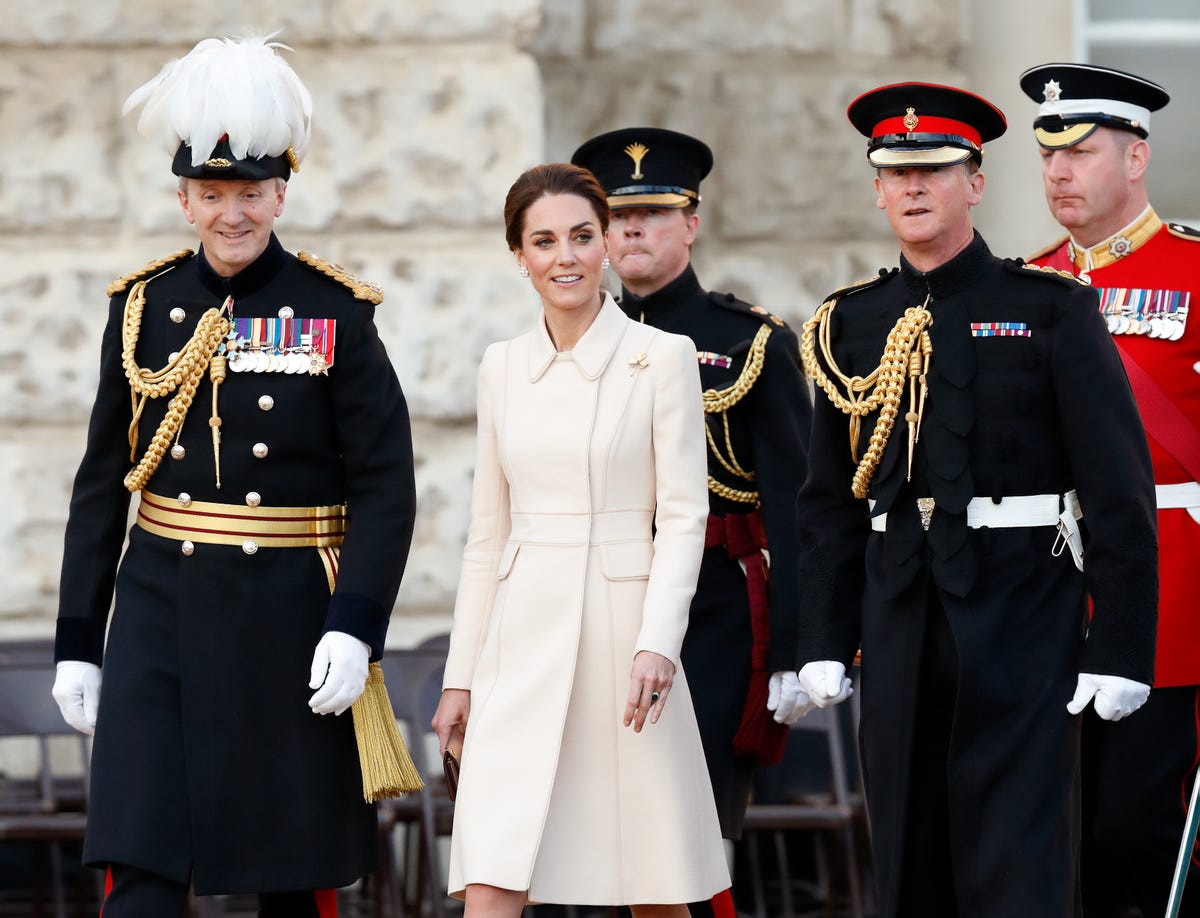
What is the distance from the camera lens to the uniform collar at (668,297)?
5562mm

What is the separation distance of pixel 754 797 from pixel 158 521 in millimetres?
2680

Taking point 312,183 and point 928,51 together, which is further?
point 928,51

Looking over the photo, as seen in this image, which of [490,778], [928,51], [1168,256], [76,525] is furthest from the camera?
[928,51]

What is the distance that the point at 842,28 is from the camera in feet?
25.0

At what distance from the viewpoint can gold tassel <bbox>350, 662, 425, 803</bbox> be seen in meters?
4.70

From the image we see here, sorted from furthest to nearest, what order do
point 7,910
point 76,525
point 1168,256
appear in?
point 7,910
point 1168,256
point 76,525

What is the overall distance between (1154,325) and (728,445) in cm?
106

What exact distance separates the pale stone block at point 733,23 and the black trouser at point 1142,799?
319 cm

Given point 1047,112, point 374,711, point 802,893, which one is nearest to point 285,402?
point 374,711

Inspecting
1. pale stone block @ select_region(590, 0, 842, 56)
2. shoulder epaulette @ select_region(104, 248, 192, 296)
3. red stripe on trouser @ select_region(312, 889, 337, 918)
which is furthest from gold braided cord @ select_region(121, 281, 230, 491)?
pale stone block @ select_region(590, 0, 842, 56)

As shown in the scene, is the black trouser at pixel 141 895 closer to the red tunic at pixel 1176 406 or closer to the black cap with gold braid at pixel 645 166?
the black cap with gold braid at pixel 645 166

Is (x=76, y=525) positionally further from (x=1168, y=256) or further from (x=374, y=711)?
(x=1168, y=256)

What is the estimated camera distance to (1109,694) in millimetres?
4281

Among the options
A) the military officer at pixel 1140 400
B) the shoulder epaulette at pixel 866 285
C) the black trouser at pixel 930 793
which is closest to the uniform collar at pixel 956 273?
the shoulder epaulette at pixel 866 285
